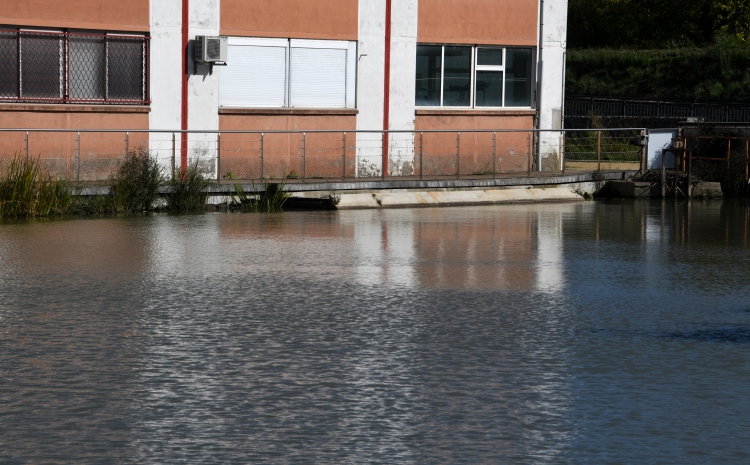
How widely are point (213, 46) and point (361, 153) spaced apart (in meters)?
4.21

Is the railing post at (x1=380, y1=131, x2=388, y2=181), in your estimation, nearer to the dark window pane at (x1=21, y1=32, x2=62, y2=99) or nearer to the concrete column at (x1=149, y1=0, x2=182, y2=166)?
the concrete column at (x1=149, y1=0, x2=182, y2=166)

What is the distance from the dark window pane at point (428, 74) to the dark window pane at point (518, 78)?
1.93 meters

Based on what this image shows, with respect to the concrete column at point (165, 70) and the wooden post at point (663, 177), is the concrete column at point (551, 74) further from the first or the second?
the concrete column at point (165, 70)

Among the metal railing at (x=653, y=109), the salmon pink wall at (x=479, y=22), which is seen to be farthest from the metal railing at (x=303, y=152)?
the metal railing at (x=653, y=109)

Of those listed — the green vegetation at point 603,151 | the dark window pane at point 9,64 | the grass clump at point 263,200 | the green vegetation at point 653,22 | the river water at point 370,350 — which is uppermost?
the green vegetation at point 653,22

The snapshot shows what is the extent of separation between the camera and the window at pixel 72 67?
22.9 metres

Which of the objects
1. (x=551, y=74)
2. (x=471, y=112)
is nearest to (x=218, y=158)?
(x=471, y=112)

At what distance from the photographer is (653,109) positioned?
54.5 meters

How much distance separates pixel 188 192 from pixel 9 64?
13.3 ft

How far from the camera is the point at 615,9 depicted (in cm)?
7425

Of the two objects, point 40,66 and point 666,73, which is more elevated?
point 666,73

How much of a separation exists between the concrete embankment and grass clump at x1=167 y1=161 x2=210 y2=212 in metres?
0.19

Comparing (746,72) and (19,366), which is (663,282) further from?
(746,72)

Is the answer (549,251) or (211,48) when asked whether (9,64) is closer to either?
(211,48)
